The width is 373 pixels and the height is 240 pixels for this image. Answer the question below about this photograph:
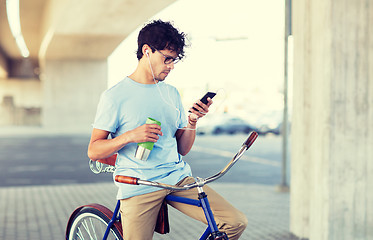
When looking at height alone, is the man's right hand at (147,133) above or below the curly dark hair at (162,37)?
below

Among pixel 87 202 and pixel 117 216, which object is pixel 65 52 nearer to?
pixel 87 202

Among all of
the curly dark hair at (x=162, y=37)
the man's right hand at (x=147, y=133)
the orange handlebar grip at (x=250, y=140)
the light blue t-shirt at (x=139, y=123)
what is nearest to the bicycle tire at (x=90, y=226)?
the light blue t-shirt at (x=139, y=123)

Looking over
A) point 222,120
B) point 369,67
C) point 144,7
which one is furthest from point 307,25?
point 222,120

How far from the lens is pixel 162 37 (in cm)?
249

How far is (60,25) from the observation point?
75.6 feet

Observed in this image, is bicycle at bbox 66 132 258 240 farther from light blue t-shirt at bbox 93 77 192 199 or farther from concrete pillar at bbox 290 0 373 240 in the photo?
concrete pillar at bbox 290 0 373 240

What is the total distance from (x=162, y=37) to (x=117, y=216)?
0.93 m

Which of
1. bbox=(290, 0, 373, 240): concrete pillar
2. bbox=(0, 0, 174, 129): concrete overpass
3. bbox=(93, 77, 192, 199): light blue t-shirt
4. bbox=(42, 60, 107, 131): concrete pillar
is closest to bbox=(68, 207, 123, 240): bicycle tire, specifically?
bbox=(93, 77, 192, 199): light blue t-shirt

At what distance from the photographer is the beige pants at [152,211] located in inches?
98.4

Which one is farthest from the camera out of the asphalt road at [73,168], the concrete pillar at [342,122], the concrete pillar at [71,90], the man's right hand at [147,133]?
the concrete pillar at [71,90]

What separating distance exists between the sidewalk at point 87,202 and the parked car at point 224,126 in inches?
974

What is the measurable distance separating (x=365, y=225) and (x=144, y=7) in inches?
595

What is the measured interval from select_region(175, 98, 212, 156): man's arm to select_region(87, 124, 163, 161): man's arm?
0.20m

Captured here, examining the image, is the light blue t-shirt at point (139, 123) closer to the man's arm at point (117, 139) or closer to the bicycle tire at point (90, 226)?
the man's arm at point (117, 139)
